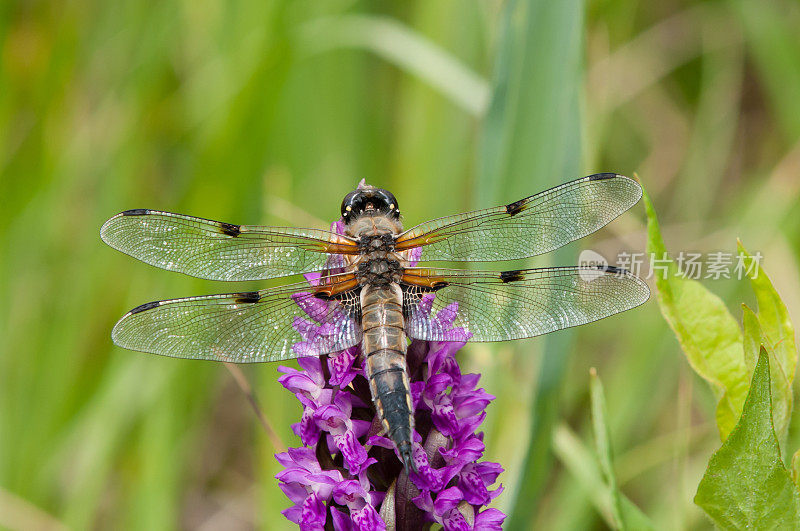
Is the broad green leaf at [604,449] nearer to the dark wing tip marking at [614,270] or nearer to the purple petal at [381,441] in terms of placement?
the dark wing tip marking at [614,270]

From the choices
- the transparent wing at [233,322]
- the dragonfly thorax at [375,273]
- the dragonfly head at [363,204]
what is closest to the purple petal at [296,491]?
the transparent wing at [233,322]

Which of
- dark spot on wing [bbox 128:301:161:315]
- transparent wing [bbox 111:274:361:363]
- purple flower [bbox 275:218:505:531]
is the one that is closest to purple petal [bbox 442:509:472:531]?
purple flower [bbox 275:218:505:531]

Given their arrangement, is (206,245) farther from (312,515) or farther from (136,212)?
(312,515)

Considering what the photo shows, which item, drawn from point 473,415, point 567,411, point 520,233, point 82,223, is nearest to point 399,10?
point 82,223

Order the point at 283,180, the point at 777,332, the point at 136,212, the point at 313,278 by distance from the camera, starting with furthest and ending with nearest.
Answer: the point at 283,180 → the point at 136,212 → the point at 313,278 → the point at 777,332

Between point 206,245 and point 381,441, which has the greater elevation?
point 206,245

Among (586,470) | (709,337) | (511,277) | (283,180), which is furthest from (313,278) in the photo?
(283,180)

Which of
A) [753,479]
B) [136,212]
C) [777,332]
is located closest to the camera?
[753,479]

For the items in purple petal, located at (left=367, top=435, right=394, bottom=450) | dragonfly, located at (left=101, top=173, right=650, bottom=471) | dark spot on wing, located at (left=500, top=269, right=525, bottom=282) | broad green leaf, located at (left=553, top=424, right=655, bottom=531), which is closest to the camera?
A: purple petal, located at (left=367, top=435, right=394, bottom=450)

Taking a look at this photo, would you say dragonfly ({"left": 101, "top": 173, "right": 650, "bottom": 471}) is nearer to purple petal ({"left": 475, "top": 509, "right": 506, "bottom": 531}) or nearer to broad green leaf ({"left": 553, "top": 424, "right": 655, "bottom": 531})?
purple petal ({"left": 475, "top": 509, "right": 506, "bottom": 531})
